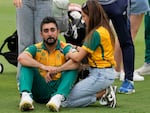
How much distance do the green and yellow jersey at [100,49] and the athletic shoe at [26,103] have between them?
2.63ft

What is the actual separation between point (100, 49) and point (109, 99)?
54 centimetres

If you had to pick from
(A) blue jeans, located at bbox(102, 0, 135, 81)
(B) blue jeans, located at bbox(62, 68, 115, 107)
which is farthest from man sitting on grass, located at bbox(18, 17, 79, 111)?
(A) blue jeans, located at bbox(102, 0, 135, 81)

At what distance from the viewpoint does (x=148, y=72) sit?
9.90 metres

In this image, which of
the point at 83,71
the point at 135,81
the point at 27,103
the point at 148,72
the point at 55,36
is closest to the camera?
the point at 27,103

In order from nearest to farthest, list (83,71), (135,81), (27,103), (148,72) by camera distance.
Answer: (27,103) < (83,71) < (135,81) < (148,72)

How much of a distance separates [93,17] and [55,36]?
470 mm

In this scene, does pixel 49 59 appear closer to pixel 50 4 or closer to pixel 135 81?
pixel 50 4

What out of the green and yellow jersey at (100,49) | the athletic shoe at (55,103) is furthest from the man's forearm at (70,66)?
the athletic shoe at (55,103)

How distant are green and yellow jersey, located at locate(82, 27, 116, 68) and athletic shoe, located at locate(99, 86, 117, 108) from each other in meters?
0.28

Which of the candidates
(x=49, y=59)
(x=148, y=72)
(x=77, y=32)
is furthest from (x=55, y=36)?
(x=148, y=72)

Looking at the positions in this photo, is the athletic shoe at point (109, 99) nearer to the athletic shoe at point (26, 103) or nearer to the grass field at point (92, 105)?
the grass field at point (92, 105)

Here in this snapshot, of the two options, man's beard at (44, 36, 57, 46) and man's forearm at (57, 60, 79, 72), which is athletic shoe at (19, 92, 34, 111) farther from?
man's beard at (44, 36, 57, 46)

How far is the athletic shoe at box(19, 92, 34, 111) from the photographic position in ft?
22.0

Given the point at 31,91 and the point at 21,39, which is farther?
the point at 21,39
